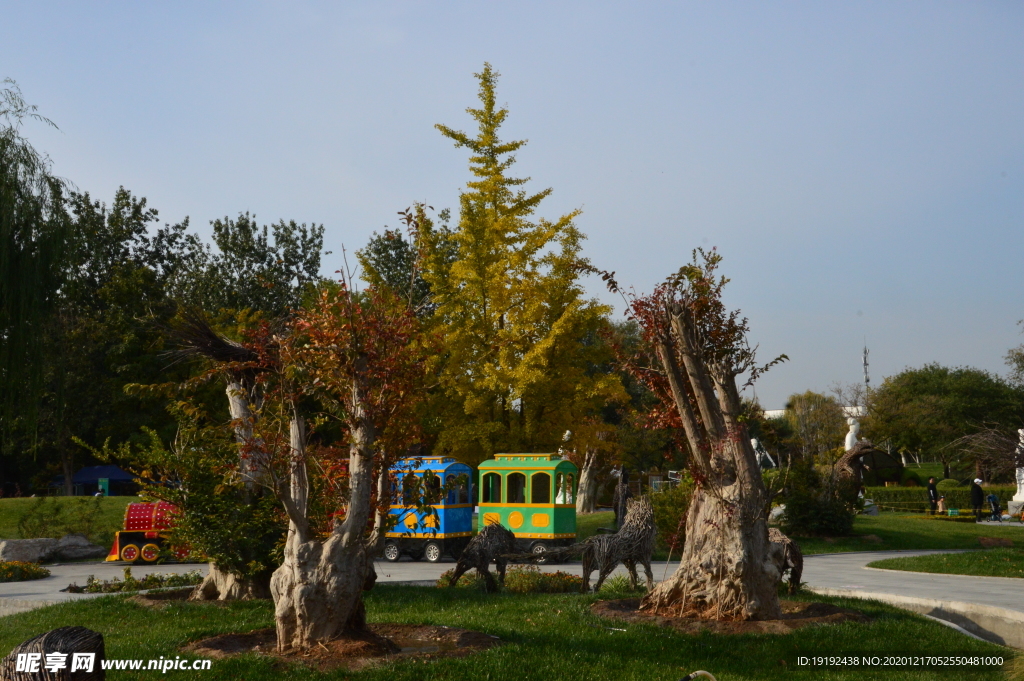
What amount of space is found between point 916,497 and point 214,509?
38.4 metres

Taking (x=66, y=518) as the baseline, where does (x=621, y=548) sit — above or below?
above

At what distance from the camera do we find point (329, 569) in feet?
26.1

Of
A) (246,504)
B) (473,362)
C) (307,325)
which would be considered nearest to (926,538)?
(473,362)

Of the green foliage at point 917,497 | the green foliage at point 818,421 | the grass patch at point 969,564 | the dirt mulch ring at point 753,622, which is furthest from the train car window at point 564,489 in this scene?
the green foliage at point 818,421

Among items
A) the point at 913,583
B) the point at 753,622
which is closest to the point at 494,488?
the point at 913,583

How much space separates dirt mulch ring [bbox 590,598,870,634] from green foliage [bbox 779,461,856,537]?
13646 mm

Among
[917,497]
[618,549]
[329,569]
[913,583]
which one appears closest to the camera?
[329,569]

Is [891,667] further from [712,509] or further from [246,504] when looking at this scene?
[246,504]

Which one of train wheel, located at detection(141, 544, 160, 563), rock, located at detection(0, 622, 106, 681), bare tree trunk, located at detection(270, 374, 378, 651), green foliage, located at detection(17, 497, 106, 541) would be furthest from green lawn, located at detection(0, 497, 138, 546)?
rock, located at detection(0, 622, 106, 681)

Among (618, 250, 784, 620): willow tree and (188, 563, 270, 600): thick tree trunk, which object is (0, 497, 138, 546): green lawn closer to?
(188, 563, 270, 600): thick tree trunk

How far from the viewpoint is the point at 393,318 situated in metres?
8.87

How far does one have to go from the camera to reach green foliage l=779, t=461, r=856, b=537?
23.7 metres

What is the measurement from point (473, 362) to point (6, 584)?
12.5m

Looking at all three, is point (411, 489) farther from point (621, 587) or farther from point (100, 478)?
point (100, 478)
